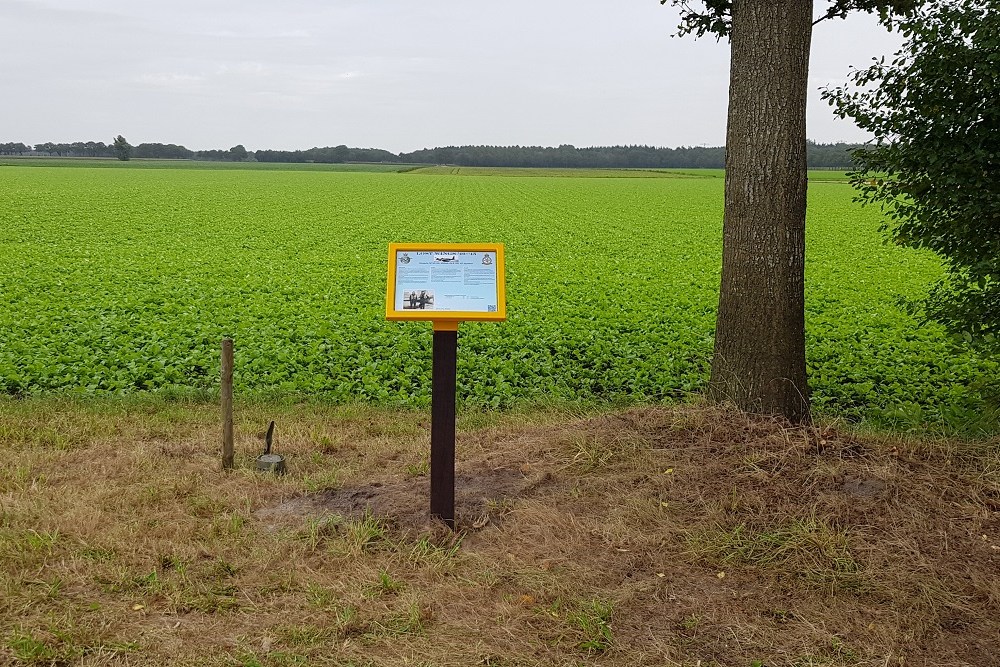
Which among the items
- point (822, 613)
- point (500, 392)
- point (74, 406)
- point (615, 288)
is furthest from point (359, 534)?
point (615, 288)

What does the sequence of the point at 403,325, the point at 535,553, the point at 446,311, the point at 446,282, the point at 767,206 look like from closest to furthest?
1. the point at 535,553
2. the point at 446,311
3. the point at 446,282
4. the point at 767,206
5. the point at 403,325

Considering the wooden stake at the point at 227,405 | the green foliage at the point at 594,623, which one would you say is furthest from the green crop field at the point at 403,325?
the green foliage at the point at 594,623

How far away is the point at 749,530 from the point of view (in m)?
4.71

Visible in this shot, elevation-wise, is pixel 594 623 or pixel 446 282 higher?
pixel 446 282

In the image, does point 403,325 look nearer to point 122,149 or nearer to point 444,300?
point 444,300

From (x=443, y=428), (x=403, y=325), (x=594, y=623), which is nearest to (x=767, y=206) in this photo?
(x=443, y=428)

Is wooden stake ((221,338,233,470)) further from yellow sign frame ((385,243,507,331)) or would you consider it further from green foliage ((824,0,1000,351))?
green foliage ((824,0,1000,351))

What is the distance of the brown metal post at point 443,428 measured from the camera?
194 inches

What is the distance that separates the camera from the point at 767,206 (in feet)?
18.8

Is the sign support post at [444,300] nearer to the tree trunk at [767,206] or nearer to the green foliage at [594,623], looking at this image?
the green foliage at [594,623]

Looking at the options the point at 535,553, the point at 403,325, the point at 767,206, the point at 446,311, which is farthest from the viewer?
the point at 403,325

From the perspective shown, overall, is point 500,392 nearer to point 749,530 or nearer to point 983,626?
point 749,530

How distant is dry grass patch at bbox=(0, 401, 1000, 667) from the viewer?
3.81 metres

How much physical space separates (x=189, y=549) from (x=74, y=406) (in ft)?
13.2
